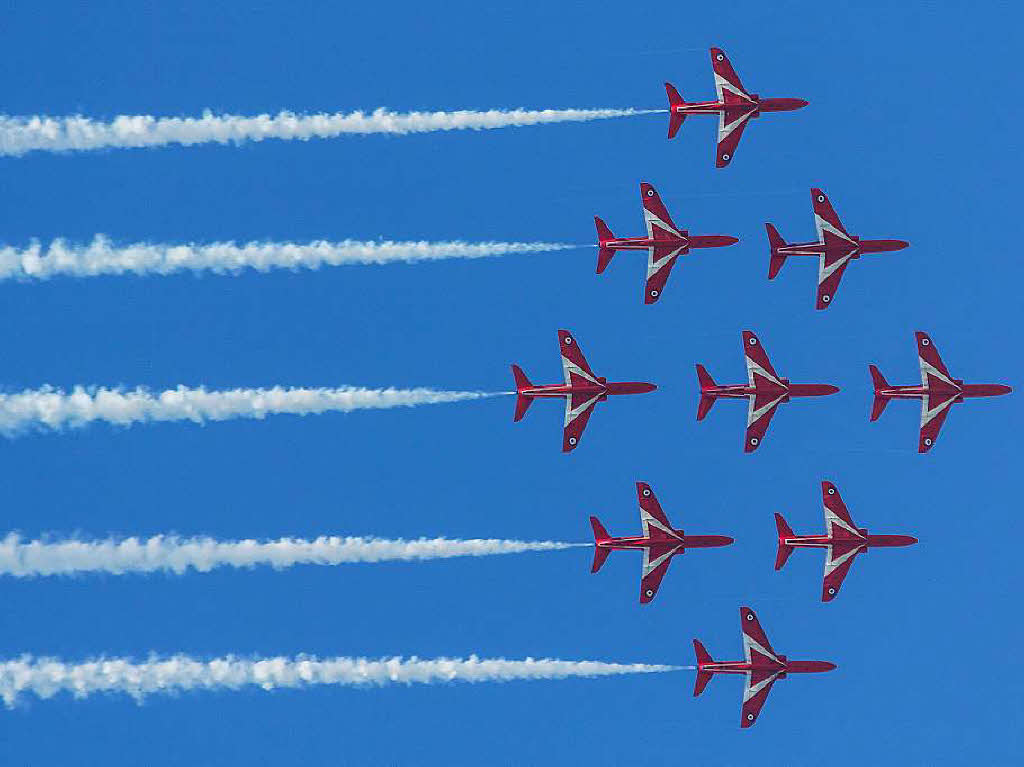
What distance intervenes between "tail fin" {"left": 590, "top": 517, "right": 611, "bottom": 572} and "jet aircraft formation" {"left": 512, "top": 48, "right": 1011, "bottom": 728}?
0.04 metres

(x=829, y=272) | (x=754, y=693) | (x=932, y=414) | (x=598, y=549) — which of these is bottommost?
(x=754, y=693)

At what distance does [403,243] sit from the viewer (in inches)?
2955

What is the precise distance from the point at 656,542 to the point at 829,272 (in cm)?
1196

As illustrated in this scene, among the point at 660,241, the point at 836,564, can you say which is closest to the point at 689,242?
the point at 660,241

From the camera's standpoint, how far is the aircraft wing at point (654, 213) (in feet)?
254

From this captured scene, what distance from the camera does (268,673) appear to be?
236 ft

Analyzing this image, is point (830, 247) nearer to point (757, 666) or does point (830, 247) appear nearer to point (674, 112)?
point (674, 112)

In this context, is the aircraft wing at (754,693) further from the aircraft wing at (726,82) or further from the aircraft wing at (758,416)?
the aircraft wing at (726,82)

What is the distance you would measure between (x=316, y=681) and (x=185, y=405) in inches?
411

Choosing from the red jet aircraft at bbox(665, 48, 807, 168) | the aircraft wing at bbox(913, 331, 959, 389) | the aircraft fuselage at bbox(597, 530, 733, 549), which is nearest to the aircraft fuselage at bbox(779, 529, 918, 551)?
the aircraft fuselage at bbox(597, 530, 733, 549)

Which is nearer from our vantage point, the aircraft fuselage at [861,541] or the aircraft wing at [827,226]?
the aircraft fuselage at [861,541]

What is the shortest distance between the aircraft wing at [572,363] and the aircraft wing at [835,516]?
32.4 ft

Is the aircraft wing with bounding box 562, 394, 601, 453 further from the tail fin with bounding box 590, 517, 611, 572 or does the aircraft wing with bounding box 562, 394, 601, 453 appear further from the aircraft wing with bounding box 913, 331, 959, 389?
the aircraft wing with bounding box 913, 331, 959, 389

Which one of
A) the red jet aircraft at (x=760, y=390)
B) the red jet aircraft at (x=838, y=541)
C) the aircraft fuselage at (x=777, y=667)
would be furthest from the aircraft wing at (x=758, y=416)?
the aircraft fuselage at (x=777, y=667)
